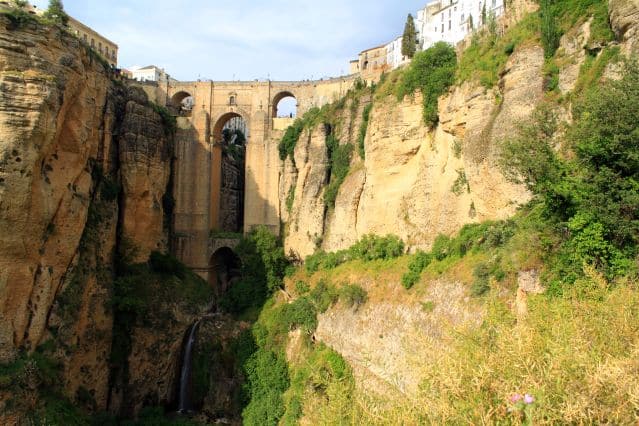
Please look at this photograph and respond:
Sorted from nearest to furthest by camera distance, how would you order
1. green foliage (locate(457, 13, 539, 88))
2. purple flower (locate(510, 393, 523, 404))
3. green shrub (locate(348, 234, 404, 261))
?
purple flower (locate(510, 393, 523, 404)) → green foliage (locate(457, 13, 539, 88)) → green shrub (locate(348, 234, 404, 261))

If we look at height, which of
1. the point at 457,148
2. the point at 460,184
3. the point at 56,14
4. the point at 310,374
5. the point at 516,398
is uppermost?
the point at 56,14

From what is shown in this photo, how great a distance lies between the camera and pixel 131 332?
21734 millimetres

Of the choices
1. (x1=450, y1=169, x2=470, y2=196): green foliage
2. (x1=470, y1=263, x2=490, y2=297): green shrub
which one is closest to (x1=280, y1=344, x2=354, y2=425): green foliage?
(x1=470, y1=263, x2=490, y2=297): green shrub

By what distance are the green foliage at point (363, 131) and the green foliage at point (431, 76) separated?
3.52 m

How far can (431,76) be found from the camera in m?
20.4

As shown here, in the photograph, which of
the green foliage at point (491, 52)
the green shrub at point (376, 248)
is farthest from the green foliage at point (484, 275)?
the green foliage at point (491, 52)

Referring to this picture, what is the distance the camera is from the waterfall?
74.3 feet

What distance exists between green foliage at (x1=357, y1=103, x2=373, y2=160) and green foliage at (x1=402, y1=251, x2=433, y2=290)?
825 centimetres

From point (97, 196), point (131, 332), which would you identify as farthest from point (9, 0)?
point (131, 332)

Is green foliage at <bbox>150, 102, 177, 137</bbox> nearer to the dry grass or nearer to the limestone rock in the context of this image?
the limestone rock

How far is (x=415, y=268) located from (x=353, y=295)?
2954mm

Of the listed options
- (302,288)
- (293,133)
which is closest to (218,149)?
(293,133)

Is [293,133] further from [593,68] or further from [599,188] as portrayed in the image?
[599,188]

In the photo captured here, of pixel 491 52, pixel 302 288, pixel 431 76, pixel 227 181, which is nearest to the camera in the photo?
pixel 491 52
